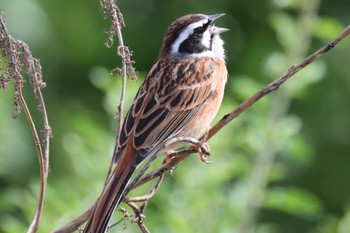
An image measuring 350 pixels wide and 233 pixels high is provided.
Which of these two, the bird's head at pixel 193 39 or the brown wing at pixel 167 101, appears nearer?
the brown wing at pixel 167 101

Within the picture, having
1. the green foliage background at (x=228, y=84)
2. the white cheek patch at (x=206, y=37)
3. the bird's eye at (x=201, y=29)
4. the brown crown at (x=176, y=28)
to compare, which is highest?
the green foliage background at (x=228, y=84)

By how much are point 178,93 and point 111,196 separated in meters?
1.41

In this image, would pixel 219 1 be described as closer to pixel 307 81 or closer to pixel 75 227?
pixel 307 81

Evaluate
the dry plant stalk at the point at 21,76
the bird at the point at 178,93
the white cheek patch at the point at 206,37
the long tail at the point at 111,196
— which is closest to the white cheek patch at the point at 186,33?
the bird at the point at 178,93

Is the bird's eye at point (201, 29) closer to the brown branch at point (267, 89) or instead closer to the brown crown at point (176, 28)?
the brown crown at point (176, 28)

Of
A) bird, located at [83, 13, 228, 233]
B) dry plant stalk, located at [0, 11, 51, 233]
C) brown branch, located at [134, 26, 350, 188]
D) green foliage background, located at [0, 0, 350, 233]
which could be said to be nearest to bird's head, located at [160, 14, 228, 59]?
bird, located at [83, 13, 228, 233]

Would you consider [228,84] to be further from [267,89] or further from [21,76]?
[21,76]

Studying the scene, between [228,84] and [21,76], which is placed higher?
[228,84]

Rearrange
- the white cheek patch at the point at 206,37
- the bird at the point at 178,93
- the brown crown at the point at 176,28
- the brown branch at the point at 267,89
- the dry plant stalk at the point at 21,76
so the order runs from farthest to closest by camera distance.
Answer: the white cheek patch at the point at 206,37 < the brown crown at the point at 176,28 < the bird at the point at 178,93 < the brown branch at the point at 267,89 < the dry plant stalk at the point at 21,76

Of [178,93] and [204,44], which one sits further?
[204,44]

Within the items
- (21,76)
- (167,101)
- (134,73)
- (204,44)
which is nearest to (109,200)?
(134,73)

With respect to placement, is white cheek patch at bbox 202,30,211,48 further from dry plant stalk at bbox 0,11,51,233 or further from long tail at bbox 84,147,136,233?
dry plant stalk at bbox 0,11,51,233

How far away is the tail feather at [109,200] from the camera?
108 inches

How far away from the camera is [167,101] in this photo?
451 centimetres
